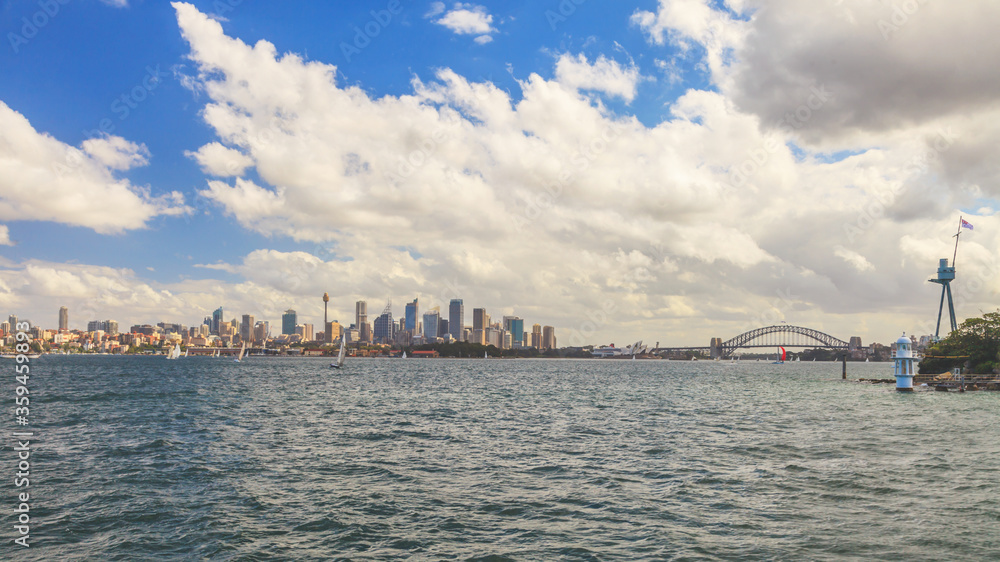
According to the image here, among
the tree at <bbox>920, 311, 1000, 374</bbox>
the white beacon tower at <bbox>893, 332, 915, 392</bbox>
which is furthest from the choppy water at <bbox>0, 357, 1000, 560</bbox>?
the tree at <bbox>920, 311, 1000, 374</bbox>

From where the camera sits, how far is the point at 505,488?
25203 mm

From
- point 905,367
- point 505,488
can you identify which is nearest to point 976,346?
point 905,367

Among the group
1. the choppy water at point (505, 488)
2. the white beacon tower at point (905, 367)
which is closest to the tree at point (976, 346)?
the white beacon tower at point (905, 367)

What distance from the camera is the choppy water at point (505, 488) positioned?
59.5 feet

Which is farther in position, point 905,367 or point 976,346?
point 976,346

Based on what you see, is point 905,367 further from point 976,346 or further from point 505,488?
point 505,488

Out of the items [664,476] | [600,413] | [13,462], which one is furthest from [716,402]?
[13,462]

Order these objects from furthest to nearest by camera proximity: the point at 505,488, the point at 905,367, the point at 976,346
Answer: the point at 976,346 < the point at 905,367 < the point at 505,488

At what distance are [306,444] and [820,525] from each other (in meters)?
28.1

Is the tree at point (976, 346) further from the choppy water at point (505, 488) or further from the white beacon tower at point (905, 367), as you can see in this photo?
the choppy water at point (505, 488)

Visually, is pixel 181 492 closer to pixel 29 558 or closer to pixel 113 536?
pixel 113 536

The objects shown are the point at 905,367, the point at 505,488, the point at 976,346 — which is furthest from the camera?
the point at 976,346

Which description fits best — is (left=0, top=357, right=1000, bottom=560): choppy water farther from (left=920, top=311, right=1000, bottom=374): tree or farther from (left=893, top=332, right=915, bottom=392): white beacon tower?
(left=920, top=311, right=1000, bottom=374): tree

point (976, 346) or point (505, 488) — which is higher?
point (976, 346)
